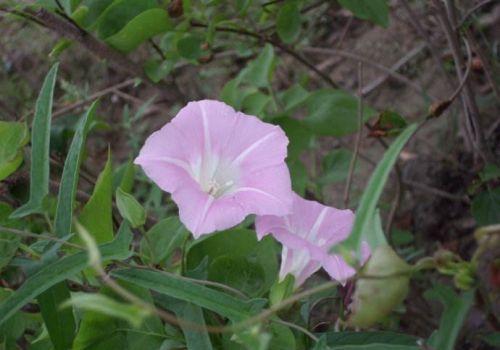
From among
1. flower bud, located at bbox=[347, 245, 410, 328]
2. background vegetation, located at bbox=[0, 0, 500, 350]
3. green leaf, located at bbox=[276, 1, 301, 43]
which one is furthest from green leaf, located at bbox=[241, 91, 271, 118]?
→ flower bud, located at bbox=[347, 245, 410, 328]

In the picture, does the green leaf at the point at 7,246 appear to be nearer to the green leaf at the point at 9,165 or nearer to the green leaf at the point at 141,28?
the green leaf at the point at 9,165

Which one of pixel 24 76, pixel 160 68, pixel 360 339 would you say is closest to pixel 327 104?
pixel 160 68

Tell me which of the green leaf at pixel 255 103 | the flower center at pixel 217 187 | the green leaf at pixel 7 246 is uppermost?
the green leaf at pixel 7 246

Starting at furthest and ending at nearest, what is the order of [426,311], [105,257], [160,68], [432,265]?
[426,311] → [160,68] → [105,257] → [432,265]

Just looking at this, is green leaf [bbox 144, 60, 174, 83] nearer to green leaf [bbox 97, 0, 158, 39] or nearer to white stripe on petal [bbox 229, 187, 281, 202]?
green leaf [bbox 97, 0, 158, 39]

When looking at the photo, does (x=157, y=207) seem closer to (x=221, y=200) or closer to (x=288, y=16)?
(x=288, y=16)

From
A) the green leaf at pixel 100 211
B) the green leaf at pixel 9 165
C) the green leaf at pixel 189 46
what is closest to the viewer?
the green leaf at pixel 100 211

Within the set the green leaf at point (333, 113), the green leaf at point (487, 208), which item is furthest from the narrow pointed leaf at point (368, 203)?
the green leaf at point (487, 208)
